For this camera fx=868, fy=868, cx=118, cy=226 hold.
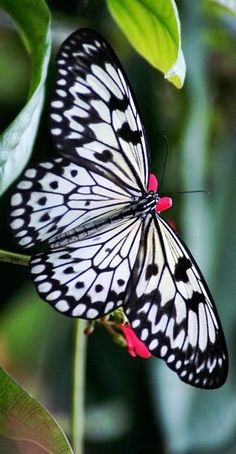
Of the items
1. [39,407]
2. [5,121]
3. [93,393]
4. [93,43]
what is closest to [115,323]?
[39,407]

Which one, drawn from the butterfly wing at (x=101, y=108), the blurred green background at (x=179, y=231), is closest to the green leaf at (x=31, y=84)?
the butterfly wing at (x=101, y=108)

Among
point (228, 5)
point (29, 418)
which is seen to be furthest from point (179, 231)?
point (29, 418)

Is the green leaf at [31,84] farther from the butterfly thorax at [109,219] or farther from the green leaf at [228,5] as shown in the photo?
the green leaf at [228,5]

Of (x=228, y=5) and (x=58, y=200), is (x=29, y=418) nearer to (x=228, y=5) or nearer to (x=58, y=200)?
(x=58, y=200)

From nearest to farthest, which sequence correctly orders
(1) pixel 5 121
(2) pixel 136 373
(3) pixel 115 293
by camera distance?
1. (3) pixel 115 293
2. (1) pixel 5 121
3. (2) pixel 136 373

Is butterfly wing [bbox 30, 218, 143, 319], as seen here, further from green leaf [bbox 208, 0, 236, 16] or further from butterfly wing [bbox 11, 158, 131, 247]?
green leaf [bbox 208, 0, 236, 16]

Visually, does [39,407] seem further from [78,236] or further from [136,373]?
[136,373]

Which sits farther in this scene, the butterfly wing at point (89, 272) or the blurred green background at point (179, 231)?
the blurred green background at point (179, 231)

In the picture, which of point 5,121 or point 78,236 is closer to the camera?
point 78,236
